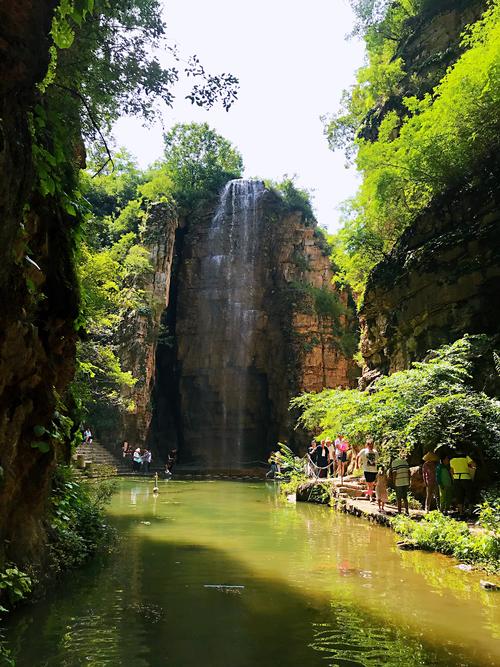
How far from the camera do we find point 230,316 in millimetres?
37344

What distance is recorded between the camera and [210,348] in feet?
122

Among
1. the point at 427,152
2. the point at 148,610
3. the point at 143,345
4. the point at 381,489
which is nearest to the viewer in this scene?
the point at 148,610

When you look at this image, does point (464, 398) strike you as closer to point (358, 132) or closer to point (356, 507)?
point (356, 507)

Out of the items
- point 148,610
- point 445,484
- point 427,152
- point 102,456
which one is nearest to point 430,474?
point 445,484

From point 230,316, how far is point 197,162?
17.9 metres

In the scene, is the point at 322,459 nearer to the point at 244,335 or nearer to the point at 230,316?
the point at 244,335

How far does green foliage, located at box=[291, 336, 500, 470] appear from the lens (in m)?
10.3

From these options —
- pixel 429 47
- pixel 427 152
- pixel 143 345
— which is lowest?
pixel 143 345

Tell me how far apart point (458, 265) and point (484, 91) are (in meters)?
4.63

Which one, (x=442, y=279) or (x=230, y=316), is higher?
(x=230, y=316)

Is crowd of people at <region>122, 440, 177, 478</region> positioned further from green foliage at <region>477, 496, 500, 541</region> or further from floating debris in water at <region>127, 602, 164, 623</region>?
floating debris in water at <region>127, 602, 164, 623</region>

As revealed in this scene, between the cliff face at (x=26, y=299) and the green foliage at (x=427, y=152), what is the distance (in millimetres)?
12705

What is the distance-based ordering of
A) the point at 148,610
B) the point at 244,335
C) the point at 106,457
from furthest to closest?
the point at 244,335 < the point at 106,457 < the point at 148,610

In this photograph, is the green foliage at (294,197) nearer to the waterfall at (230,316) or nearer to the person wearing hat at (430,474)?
the waterfall at (230,316)
